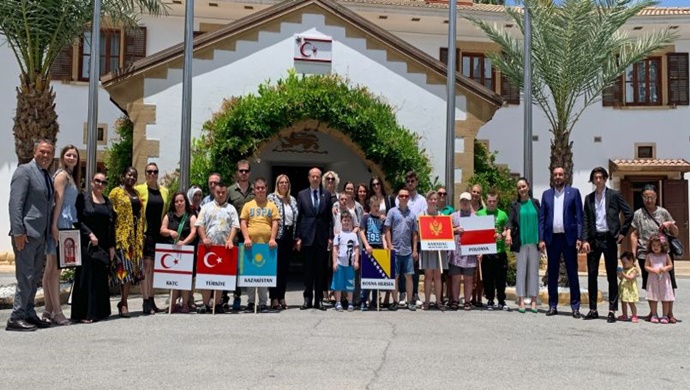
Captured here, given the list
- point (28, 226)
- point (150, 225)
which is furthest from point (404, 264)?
point (28, 226)

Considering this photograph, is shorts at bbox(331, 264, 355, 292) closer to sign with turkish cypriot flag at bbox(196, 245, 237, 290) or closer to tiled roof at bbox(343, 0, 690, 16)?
sign with turkish cypriot flag at bbox(196, 245, 237, 290)

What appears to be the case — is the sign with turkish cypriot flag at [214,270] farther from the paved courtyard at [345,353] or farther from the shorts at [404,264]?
the shorts at [404,264]

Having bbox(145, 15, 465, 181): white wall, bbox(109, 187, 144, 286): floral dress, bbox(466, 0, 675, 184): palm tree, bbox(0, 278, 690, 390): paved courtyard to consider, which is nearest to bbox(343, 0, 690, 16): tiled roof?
bbox(466, 0, 675, 184): palm tree

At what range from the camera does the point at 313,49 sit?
12.2 meters

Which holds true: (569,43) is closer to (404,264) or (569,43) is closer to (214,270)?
(404,264)

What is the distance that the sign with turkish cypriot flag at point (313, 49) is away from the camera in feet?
39.9

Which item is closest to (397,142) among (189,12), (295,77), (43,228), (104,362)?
(295,77)

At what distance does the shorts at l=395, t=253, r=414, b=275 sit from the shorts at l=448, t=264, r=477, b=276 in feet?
2.04

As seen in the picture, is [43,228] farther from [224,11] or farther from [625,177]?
[625,177]

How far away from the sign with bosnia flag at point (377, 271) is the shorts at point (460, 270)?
0.92m

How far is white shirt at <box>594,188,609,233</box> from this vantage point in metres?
8.95

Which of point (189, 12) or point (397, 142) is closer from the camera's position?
point (189, 12)

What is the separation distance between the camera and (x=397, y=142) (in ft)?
39.0

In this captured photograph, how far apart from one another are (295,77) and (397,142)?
2117mm
